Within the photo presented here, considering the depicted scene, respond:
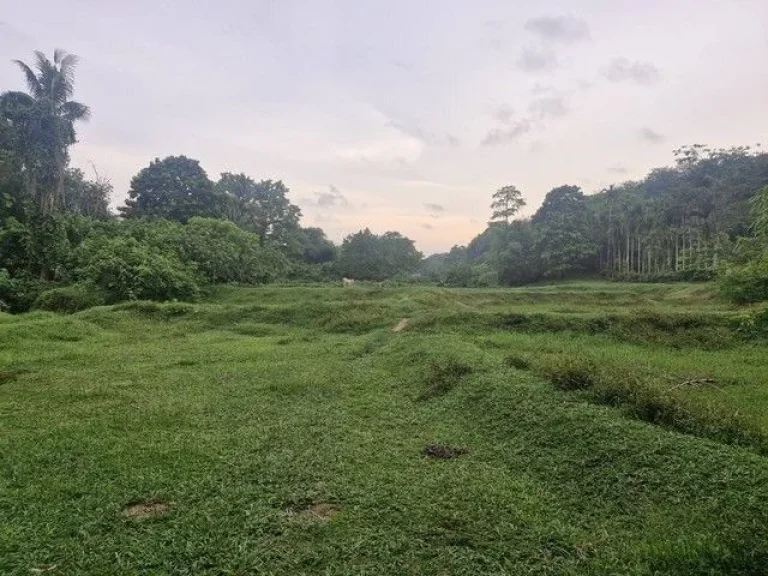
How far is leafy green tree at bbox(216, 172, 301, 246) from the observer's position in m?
55.4

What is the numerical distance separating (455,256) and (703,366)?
94.5m

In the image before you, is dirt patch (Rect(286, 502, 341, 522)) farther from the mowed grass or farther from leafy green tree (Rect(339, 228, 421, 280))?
leafy green tree (Rect(339, 228, 421, 280))

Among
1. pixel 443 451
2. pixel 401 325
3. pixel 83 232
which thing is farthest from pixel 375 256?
pixel 443 451

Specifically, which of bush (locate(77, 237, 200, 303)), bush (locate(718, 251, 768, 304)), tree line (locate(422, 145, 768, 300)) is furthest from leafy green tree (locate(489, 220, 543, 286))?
bush (locate(77, 237, 200, 303))

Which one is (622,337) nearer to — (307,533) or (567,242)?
(307,533)

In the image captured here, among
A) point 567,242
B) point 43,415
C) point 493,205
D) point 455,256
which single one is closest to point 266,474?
point 43,415

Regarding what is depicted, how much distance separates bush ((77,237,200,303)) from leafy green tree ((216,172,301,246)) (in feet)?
89.4

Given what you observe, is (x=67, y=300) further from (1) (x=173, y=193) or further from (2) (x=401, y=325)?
(1) (x=173, y=193)

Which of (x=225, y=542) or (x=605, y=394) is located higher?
(x=605, y=394)

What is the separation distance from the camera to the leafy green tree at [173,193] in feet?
155

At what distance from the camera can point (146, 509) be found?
18.8 ft

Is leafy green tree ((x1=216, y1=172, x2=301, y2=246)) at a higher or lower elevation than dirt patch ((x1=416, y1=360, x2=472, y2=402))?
higher

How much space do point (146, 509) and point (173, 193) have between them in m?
46.3

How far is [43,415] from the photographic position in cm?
880
